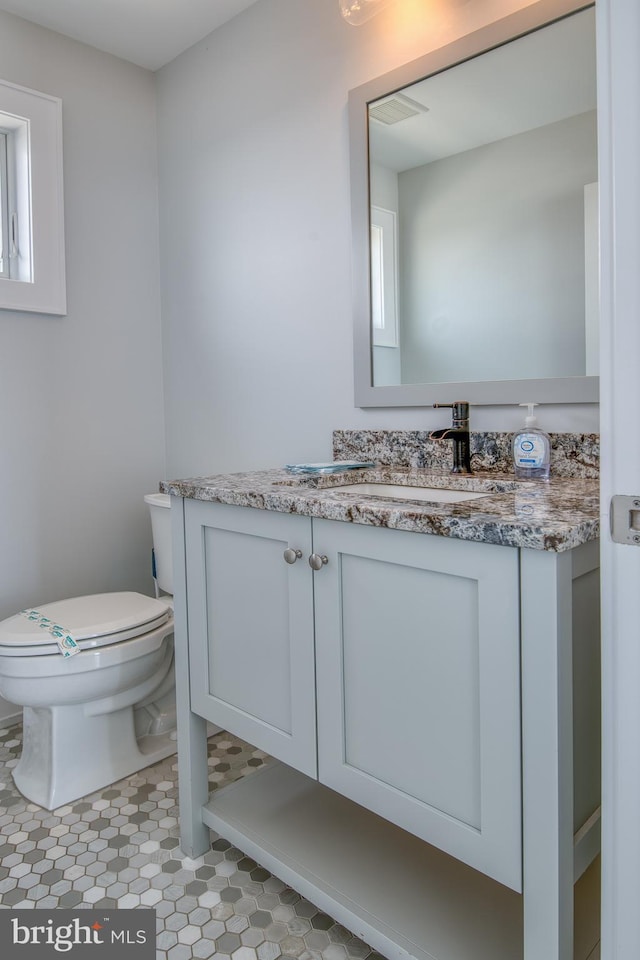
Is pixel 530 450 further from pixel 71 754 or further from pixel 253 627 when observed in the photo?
pixel 71 754

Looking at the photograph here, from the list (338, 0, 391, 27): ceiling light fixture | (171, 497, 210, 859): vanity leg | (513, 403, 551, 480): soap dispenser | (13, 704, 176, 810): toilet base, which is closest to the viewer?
(513, 403, 551, 480): soap dispenser

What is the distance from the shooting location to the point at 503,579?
884 mm

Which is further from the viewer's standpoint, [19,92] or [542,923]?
[19,92]

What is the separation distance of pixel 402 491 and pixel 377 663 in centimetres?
54

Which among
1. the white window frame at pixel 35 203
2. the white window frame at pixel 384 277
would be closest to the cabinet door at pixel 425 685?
the white window frame at pixel 384 277

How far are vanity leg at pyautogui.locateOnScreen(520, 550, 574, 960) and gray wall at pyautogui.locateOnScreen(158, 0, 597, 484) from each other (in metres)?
0.68

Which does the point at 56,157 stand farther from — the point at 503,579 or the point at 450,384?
the point at 503,579

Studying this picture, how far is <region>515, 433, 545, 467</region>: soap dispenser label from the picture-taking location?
1.34 metres

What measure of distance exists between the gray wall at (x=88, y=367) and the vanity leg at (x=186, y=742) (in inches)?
36.7

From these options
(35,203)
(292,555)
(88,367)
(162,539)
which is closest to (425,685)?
(292,555)

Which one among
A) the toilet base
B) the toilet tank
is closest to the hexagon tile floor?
the toilet base

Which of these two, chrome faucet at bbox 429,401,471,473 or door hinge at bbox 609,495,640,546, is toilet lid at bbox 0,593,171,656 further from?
door hinge at bbox 609,495,640,546

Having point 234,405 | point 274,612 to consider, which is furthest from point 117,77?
point 274,612

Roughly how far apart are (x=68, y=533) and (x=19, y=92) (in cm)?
Result: 142
